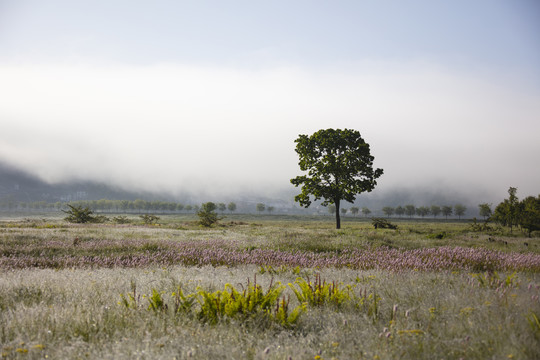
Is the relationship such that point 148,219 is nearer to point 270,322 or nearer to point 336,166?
point 336,166

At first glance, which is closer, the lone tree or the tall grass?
the tall grass

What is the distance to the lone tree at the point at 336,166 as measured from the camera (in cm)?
3219

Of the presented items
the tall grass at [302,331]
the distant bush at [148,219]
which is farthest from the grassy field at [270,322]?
the distant bush at [148,219]

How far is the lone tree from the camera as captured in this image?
3219 centimetres

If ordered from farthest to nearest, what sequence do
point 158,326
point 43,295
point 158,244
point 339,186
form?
point 339,186, point 158,244, point 43,295, point 158,326

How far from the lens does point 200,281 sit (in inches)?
226

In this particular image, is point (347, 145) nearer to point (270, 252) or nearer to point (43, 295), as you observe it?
point (270, 252)

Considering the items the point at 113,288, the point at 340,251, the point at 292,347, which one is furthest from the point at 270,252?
the point at 292,347

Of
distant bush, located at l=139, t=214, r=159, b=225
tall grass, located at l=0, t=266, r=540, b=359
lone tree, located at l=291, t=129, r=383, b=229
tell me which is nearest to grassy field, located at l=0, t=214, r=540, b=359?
tall grass, located at l=0, t=266, r=540, b=359

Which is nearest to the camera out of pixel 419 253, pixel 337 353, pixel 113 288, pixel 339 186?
pixel 337 353

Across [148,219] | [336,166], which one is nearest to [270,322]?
[336,166]

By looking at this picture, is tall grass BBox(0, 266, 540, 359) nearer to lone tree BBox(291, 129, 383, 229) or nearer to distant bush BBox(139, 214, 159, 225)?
lone tree BBox(291, 129, 383, 229)

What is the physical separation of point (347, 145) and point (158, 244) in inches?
989

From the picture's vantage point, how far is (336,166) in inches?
1262
